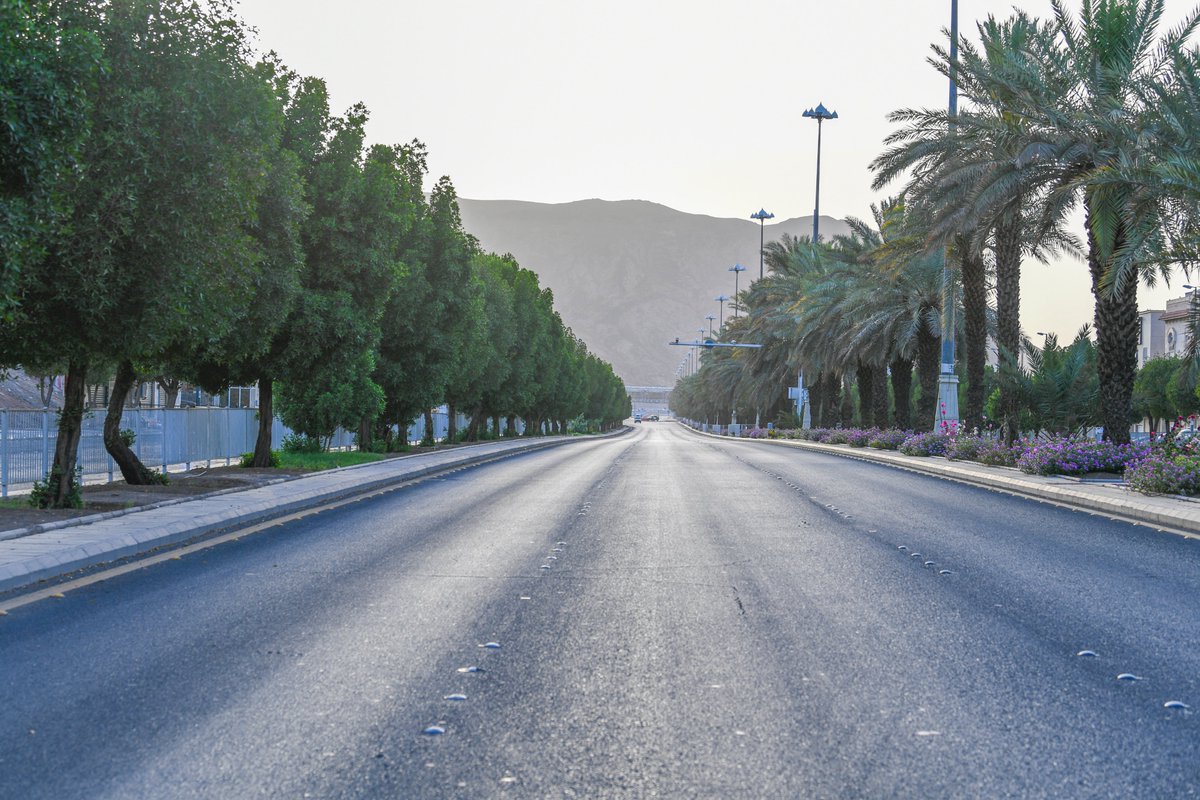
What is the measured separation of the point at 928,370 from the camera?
39.9 meters

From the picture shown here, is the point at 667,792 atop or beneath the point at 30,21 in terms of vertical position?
beneath

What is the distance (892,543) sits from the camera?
12211 mm

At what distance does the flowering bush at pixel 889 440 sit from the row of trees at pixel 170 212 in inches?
840

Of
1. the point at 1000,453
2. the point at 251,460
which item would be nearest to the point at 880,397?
the point at 1000,453

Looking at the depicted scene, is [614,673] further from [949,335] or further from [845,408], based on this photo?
[845,408]

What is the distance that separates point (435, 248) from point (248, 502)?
23.7m

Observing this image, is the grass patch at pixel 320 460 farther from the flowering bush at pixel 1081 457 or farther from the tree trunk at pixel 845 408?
the tree trunk at pixel 845 408

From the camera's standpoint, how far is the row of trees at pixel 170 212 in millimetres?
10766

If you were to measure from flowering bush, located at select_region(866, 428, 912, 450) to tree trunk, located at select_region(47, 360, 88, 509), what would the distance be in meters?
30.1

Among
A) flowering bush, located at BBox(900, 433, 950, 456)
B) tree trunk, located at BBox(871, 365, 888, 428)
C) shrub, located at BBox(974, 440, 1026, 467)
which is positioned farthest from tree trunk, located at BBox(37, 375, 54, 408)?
tree trunk, located at BBox(871, 365, 888, 428)

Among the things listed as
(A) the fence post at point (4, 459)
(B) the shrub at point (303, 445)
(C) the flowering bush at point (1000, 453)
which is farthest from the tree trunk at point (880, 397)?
(A) the fence post at point (4, 459)

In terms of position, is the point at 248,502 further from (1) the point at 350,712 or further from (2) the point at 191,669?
(1) the point at 350,712

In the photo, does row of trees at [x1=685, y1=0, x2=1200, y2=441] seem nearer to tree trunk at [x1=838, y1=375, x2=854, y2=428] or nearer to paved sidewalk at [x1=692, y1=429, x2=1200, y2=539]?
paved sidewalk at [x1=692, y1=429, x2=1200, y2=539]

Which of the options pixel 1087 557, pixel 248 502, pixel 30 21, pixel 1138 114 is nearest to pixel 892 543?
pixel 1087 557
